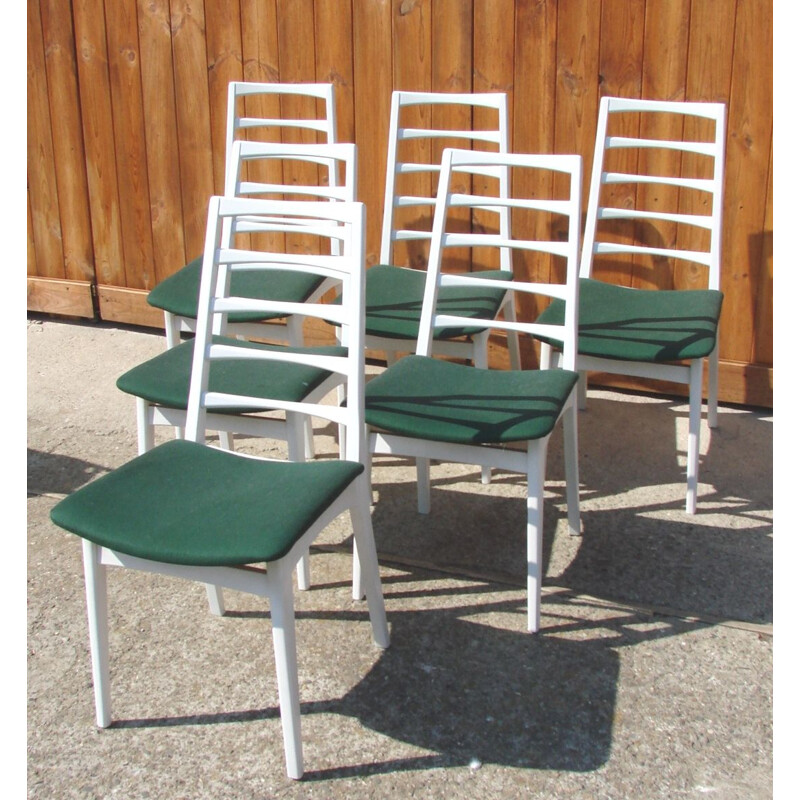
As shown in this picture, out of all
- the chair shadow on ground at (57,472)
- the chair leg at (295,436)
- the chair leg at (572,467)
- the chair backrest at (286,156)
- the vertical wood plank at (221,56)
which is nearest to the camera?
the chair leg at (295,436)

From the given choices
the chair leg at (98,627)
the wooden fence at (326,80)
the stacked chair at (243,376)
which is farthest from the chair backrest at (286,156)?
the chair leg at (98,627)

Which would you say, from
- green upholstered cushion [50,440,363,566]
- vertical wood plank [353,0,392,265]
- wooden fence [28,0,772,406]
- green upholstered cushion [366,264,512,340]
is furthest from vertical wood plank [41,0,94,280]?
green upholstered cushion [50,440,363,566]

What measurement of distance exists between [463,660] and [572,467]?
704 mm

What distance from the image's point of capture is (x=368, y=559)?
2551 mm

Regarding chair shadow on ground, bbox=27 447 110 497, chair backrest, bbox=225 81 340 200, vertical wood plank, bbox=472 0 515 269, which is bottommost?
chair shadow on ground, bbox=27 447 110 497

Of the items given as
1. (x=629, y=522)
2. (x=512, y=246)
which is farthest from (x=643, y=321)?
(x=629, y=522)

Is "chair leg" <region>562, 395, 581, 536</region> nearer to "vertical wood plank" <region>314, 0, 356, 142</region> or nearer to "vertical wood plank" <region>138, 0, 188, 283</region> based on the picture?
"vertical wood plank" <region>314, 0, 356, 142</region>

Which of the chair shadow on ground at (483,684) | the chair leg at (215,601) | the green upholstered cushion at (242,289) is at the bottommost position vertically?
the chair shadow on ground at (483,684)

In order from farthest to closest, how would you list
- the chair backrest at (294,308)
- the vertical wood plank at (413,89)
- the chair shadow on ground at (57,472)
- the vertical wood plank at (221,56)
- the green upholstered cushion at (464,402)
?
the vertical wood plank at (221,56), the vertical wood plank at (413,89), the chair shadow on ground at (57,472), the green upholstered cushion at (464,402), the chair backrest at (294,308)

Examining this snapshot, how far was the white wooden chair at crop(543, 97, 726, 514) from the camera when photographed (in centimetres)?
311

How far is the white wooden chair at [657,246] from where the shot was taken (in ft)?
10.2

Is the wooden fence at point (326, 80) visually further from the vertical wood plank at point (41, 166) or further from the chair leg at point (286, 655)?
the chair leg at point (286, 655)

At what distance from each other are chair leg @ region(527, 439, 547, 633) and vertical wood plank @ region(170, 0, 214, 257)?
7.88ft

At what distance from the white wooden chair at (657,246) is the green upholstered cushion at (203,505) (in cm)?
109
